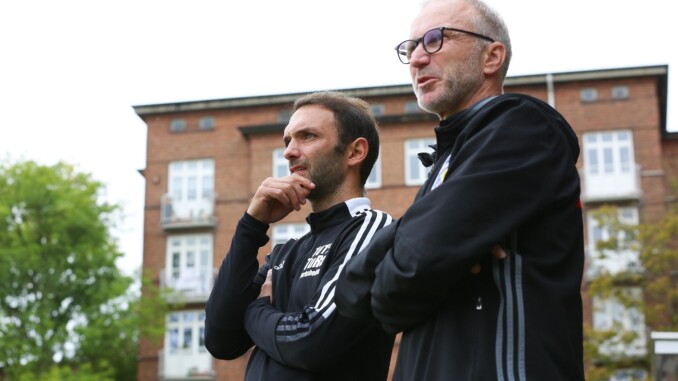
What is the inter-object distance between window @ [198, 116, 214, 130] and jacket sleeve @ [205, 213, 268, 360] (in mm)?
43230

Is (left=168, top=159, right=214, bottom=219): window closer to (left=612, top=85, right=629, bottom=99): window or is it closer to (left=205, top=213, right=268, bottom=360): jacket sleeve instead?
(left=612, top=85, right=629, bottom=99): window

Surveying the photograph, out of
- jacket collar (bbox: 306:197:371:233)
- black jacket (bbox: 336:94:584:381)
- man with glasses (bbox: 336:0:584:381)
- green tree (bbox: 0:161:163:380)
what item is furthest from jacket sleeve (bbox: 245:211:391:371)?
green tree (bbox: 0:161:163:380)

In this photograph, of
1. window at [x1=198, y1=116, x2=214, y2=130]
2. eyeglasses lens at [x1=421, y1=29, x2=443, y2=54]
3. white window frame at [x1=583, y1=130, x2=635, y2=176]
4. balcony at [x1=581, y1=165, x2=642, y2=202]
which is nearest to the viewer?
eyeglasses lens at [x1=421, y1=29, x2=443, y2=54]

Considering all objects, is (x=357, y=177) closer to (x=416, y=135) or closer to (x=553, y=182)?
(x=553, y=182)

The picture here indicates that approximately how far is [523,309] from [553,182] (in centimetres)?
41

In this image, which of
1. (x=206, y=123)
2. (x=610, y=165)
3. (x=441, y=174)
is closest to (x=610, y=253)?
(x=610, y=165)

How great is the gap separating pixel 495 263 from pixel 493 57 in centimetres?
90

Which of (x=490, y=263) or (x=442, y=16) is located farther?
(x=442, y=16)

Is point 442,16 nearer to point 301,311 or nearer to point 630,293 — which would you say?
point 301,311

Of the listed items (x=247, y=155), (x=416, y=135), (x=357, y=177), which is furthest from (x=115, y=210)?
(x=357, y=177)

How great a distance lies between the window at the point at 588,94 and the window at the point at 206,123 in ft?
52.5

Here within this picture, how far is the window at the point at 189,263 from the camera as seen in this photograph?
4638 centimetres

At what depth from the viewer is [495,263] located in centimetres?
316

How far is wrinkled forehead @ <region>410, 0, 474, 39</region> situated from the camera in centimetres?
375
